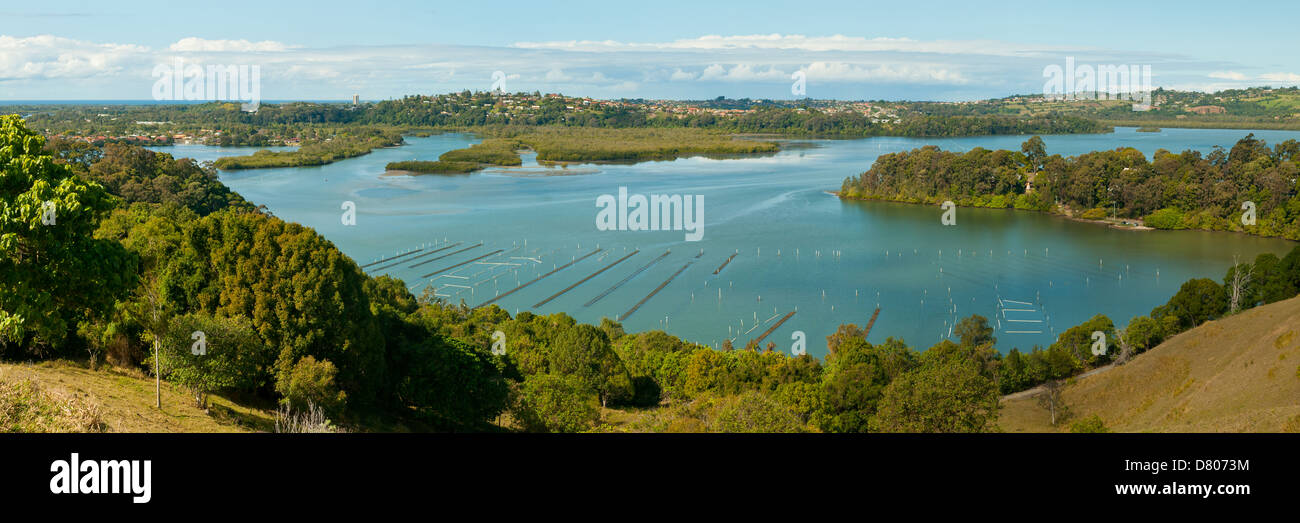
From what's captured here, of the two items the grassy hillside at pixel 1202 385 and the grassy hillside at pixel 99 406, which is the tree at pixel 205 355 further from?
the grassy hillside at pixel 1202 385

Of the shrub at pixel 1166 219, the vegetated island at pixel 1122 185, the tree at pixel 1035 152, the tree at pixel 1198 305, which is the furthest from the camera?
the tree at pixel 1035 152

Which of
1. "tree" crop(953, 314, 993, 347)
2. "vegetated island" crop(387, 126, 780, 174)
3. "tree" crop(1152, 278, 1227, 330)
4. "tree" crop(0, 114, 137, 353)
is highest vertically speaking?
"vegetated island" crop(387, 126, 780, 174)

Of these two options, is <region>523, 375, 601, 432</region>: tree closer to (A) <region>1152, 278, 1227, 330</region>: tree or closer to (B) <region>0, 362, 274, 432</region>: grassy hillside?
(B) <region>0, 362, 274, 432</region>: grassy hillside

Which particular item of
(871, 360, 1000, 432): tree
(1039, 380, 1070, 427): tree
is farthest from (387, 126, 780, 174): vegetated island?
(871, 360, 1000, 432): tree

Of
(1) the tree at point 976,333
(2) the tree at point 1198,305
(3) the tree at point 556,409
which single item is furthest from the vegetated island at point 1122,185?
(3) the tree at point 556,409

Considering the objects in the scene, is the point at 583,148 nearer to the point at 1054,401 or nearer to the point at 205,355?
the point at 1054,401

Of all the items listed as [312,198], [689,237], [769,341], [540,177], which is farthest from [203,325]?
[540,177]
